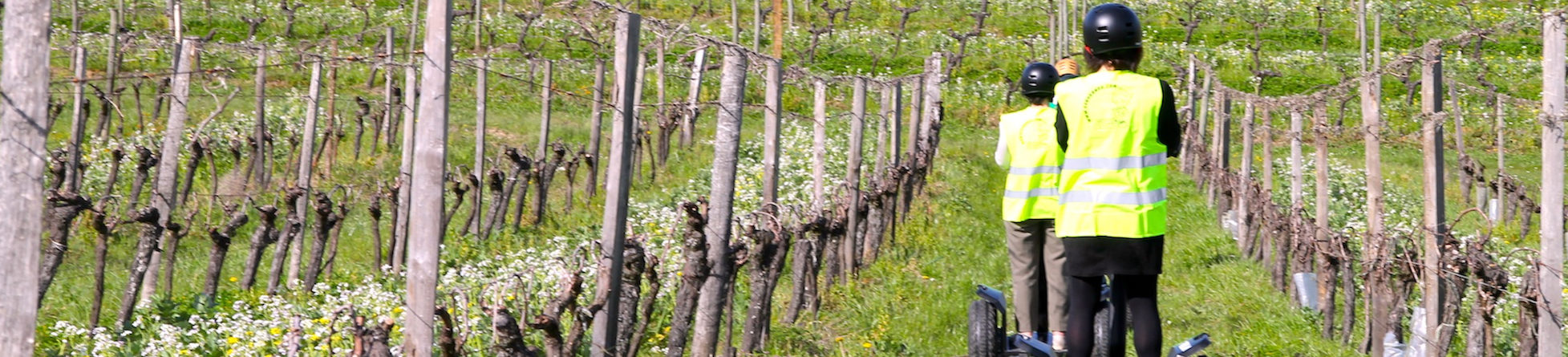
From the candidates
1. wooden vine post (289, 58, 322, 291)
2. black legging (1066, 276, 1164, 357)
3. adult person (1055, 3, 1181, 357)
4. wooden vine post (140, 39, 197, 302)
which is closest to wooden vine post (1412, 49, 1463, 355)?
black legging (1066, 276, 1164, 357)

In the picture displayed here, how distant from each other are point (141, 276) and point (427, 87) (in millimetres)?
5539

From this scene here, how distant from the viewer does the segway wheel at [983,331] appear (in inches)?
252

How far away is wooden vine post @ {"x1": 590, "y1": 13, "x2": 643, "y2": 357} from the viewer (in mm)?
7656

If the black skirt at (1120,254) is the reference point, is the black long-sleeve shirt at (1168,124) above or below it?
above

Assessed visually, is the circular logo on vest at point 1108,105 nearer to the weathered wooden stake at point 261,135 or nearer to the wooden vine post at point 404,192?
the wooden vine post at point 404,192

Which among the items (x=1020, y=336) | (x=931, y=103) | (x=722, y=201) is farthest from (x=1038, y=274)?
(x=931, y=103)

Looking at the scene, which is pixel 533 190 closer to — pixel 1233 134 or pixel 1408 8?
pixel 1233 134

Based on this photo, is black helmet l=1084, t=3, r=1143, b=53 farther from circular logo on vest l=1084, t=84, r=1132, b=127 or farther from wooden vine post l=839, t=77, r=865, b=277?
wooden vine post l=839, t=77, r=865, b=277

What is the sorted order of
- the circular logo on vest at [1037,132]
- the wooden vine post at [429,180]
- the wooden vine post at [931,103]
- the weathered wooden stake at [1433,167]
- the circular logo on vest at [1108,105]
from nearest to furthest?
1. the circular logo on vest at [1108,105]
2. the circular logo on vest at [1037,132]
3. the wooden vine post at [429,180]
4. the weathered wooden stake at [1433,167]
5. the wooden vine post at [931,103]

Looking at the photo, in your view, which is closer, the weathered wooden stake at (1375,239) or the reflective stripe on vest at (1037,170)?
the reflective stripe on vest at (1037,170)

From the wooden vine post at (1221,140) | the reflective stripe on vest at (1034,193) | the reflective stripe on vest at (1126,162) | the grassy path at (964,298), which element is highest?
the wooden vine post at (1221,140)

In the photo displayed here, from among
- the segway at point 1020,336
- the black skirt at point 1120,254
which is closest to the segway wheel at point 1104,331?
the segway at point 1020,336

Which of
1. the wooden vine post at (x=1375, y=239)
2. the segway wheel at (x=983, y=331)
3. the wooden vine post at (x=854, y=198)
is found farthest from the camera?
the wooden vine post at (x=854, y=198)

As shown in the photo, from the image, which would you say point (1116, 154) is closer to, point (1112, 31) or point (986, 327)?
point (1112, 31)
